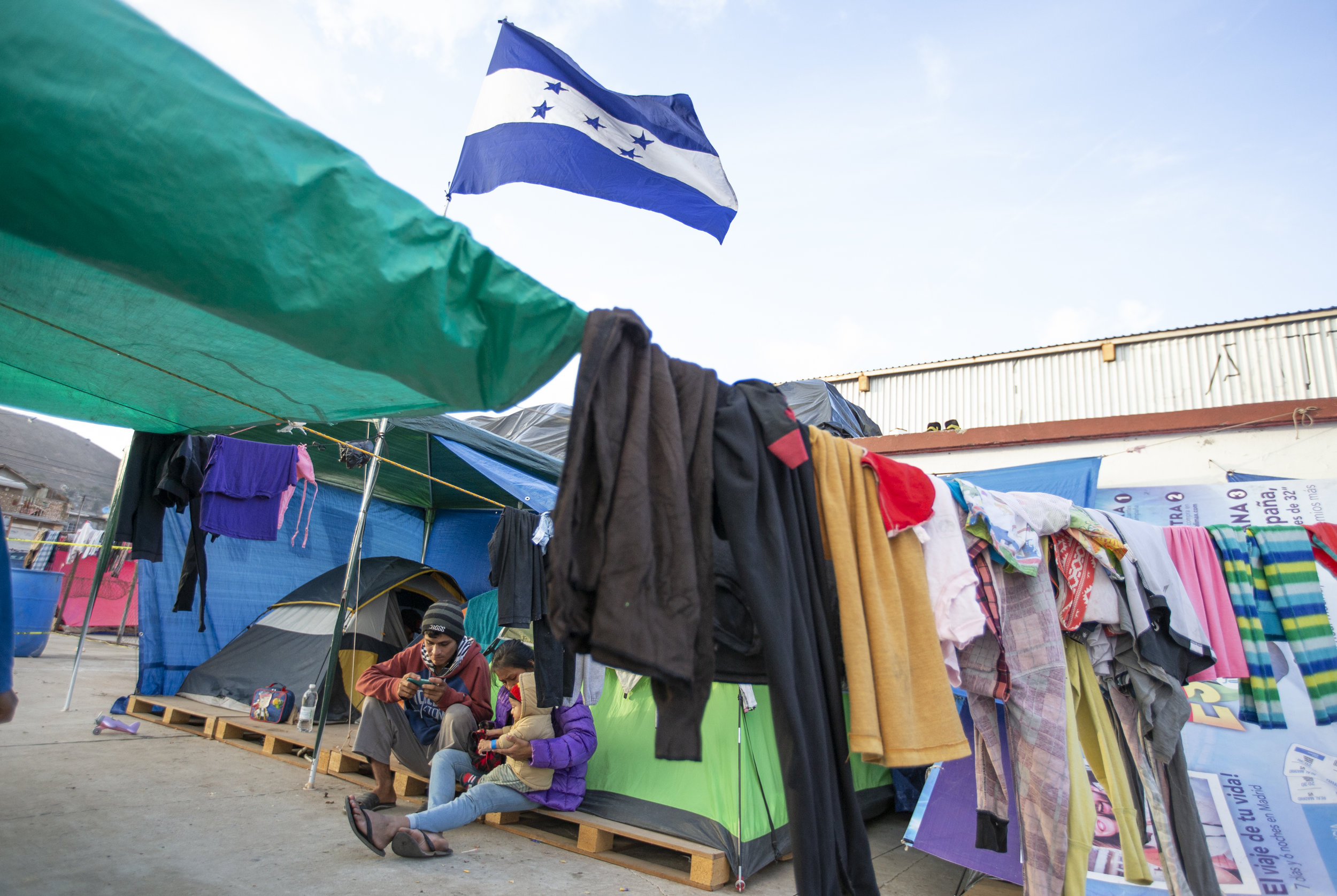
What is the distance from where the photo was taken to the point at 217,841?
3645 mm

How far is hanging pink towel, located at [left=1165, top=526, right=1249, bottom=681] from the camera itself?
3.46 metres

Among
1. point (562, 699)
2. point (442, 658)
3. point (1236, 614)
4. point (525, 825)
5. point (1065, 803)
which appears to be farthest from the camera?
point (442, 658)

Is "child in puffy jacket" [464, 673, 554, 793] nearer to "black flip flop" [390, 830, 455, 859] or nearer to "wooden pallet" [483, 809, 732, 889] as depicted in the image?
"wooden pallet" [483, 809, 732, 889]

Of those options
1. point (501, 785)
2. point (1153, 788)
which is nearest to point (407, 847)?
point (501, 785)

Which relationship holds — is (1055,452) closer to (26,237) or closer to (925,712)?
(925,712)

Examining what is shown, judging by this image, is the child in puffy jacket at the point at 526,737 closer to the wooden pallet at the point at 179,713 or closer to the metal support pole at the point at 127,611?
the wooden pallet at the point at 179,713

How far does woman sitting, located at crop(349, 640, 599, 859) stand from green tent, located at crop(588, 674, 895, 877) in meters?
0.21

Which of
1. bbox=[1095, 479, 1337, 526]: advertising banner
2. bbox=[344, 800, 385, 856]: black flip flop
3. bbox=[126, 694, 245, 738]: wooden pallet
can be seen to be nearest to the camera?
bbox=[344, 800, 385, 856]: black flip flop

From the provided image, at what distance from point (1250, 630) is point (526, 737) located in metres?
3.93

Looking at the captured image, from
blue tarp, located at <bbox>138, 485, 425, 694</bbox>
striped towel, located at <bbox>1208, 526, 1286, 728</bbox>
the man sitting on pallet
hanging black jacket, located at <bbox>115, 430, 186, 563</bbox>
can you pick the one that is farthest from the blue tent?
striped towel, located at <bbox>1208, 526, 1286, 728</bbox>

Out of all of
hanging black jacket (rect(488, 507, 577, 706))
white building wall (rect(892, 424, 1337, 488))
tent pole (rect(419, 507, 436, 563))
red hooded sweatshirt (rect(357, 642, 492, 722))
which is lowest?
red hooded sweatshirt (rect(357, 642, 492, 722))

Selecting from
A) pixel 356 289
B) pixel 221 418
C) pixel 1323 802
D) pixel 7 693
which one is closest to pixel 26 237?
pixel 356 289

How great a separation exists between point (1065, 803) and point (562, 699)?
2445 mm

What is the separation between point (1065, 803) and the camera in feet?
8.64
